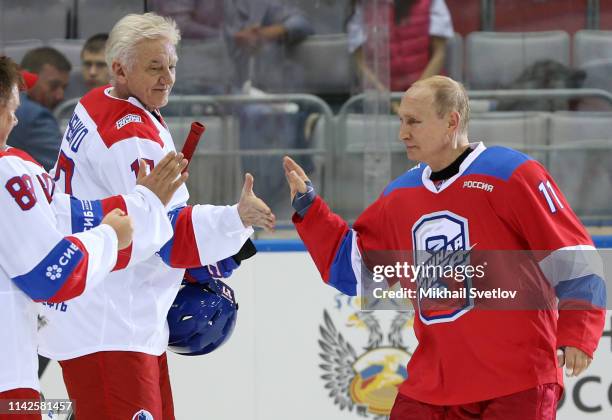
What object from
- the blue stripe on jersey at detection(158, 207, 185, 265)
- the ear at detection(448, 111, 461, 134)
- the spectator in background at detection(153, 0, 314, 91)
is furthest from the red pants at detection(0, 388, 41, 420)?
the spectator in background at detection(153, 0, 314, 91)

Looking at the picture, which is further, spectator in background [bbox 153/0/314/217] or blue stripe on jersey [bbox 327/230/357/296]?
spectator in background [bbox 153/0/314/217]

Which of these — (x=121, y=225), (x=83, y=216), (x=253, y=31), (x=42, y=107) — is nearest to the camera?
(x=121, y=225)

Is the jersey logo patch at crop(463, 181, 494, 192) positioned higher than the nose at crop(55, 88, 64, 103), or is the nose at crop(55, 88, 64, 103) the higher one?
the nose at crop(55, 88, 64, 103)

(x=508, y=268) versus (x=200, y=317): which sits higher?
(x=508, y=268)

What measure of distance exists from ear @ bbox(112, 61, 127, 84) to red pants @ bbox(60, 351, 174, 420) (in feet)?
2.70

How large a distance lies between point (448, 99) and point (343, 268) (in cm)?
60

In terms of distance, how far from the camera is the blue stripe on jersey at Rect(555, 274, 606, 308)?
319cm

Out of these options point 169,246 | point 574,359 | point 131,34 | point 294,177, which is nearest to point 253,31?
point 131,34

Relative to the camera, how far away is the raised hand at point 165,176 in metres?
3.04

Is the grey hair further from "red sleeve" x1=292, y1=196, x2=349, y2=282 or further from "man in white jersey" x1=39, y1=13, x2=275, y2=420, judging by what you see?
"man in white jersey" x1=39, y1=13, x2=275, y2=420

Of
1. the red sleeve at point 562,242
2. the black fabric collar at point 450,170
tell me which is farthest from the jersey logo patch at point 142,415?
the red sleeve at point 562,242

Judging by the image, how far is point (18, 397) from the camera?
2602 millimetres

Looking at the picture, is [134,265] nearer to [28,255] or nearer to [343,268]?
[343,268]

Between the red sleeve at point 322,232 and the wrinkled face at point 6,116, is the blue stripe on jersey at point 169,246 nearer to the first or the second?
the red sleeve at point 322,232
